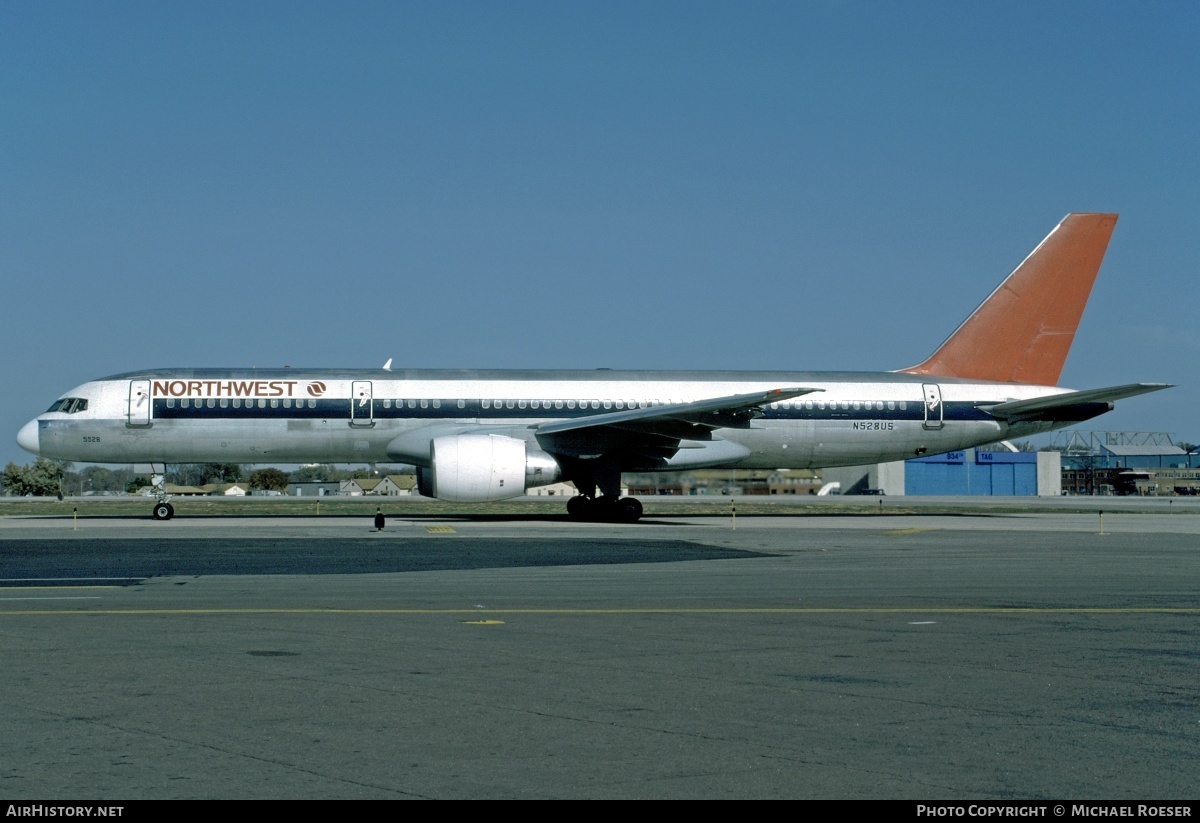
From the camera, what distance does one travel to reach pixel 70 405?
3148cm

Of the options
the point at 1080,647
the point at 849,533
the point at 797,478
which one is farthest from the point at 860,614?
the point at 797,478

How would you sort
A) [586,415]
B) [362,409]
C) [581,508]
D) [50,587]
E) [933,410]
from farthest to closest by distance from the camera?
[933,410] < [586,415] < [581,508] < [362,409] < [50,587]

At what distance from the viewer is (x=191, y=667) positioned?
8.25 meters

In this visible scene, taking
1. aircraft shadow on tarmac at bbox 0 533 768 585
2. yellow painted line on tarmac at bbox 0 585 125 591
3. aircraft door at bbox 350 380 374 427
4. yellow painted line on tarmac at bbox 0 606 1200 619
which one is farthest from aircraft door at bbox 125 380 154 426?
yellow painted line on tarmac at bbox 0 606 1200 619

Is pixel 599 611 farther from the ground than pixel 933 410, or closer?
closer

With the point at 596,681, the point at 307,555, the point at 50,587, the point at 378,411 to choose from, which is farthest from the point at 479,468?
the point at 596,681

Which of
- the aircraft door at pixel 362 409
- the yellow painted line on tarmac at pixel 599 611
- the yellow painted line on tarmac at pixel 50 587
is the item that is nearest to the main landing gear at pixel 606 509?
the aircraft door at pixel 362 409

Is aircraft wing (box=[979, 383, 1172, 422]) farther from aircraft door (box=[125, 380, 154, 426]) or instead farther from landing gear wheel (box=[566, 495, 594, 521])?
aircraft door (box=[125, 380, 154, 426])

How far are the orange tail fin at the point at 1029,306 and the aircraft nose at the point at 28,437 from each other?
1007 inches

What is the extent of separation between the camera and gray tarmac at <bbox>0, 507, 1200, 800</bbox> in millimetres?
5473

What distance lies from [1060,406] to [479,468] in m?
17.0

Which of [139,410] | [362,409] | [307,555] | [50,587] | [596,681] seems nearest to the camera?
[596,681]

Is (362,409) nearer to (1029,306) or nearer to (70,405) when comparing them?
(70,405)

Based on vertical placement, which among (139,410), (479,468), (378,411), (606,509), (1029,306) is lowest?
(606,509)
